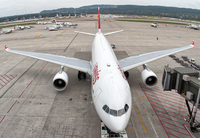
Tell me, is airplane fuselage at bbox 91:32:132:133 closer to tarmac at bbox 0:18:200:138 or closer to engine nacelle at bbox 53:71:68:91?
tarmac at bbox 0:18:200:138

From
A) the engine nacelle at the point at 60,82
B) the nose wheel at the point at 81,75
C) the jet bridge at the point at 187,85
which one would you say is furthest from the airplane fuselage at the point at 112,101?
the nose wheel at the point at 81,75

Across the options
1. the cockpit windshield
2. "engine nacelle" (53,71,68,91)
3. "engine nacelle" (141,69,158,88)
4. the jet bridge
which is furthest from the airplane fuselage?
"engine nacelle" (141,69,158,88)

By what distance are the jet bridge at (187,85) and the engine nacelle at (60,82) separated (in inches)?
380

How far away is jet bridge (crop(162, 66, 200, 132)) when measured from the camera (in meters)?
8.70

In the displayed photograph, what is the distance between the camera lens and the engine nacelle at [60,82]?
1387 cm

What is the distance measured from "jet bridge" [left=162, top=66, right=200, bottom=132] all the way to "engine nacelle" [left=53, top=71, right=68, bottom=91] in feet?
31.7

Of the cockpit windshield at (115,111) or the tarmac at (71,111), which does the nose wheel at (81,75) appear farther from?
the cockpit windshield at (115,111)

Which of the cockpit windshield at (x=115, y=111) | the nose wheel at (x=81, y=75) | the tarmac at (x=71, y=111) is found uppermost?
the cockpit windshield at (x=115, y=111)

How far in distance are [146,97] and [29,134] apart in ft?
36.9

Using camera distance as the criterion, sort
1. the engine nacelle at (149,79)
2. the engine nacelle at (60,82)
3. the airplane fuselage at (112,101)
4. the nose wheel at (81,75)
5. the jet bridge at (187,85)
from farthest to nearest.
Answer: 1. the nose wheel at (81,75)
2. the engine nacelle at (149,79)
3. the engine nacelle at (60,82)
4. the jet bridge at (187,85)
5. the airplane fuselage at (112,101)

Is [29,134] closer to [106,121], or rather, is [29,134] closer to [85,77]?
[106,121]

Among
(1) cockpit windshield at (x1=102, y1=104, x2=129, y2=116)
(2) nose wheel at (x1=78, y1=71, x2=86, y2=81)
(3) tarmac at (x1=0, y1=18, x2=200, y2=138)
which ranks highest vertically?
(1) cockpit windshield at (x1=102, y1=104, x2=129, y2=116)

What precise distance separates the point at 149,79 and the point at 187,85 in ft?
17.1

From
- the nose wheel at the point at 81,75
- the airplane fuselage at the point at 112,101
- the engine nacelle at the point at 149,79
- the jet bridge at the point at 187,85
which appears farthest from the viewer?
the nose wheel at the point at 81,75
